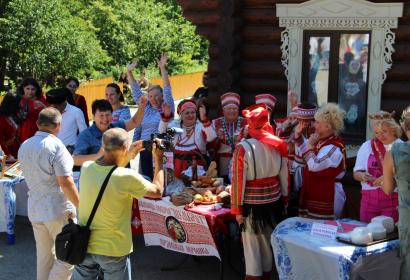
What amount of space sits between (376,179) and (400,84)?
111 inches

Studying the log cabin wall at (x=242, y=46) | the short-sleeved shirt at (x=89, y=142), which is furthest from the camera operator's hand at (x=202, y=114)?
the log cabin wall at (x=242, y=46)

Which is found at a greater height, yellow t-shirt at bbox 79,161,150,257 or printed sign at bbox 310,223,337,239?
yellow t-shirt at bbox 79,161,150,257

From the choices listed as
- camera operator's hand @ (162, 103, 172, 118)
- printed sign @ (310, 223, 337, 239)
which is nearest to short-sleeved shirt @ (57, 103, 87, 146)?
camera operator's hand @ (162, 103, 172, 118)

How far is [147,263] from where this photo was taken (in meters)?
6.49

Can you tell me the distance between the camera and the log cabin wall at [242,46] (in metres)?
8.16

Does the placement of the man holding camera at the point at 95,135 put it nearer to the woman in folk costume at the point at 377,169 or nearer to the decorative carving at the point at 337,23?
the woman in folk costume at the point at 377,169

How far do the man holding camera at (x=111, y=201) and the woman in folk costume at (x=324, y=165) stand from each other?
170 centimetres

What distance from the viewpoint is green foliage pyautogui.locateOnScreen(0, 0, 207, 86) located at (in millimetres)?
18797

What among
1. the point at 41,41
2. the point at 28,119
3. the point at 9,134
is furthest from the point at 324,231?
the point at 41,41

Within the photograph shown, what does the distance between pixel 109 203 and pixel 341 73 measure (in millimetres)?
4657

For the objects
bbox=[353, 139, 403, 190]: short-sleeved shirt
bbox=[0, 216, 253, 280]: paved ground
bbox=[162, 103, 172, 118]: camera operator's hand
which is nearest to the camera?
bbox=[353, 139, 403, 190]: short-sleeved shirt

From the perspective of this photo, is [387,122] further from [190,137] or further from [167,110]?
[167,110]

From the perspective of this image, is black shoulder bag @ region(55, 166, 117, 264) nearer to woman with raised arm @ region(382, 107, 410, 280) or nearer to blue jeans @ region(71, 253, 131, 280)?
blue jeans @ region(71, 253, 131, 280)

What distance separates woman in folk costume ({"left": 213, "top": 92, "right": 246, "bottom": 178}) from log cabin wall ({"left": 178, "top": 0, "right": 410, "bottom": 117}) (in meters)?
1.47
